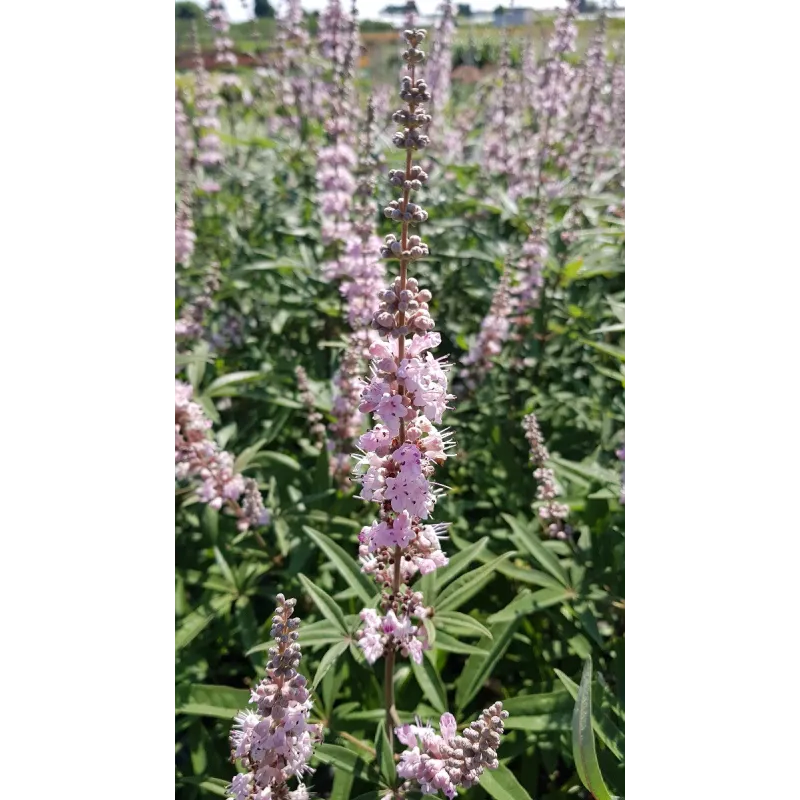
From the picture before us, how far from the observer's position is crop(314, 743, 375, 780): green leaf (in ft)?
5.54

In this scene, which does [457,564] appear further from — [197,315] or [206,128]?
[206,128]

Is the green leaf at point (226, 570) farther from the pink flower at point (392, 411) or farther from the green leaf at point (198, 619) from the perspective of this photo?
the pink flower at point (392, 411)

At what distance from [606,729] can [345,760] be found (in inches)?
28.4

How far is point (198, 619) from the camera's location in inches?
92.1

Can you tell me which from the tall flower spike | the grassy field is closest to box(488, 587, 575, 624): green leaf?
the tall flower spike

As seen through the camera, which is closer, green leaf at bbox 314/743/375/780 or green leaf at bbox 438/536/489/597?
green leaf at bbox 314/743/375/780

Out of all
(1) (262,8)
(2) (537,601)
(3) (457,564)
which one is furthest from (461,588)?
(1) (262,8)

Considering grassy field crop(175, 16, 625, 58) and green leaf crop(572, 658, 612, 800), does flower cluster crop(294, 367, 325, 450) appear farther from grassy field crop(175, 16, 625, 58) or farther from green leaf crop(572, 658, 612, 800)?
grassy field crop(175, 16, 625, 58)

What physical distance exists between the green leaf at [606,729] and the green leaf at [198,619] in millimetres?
1165

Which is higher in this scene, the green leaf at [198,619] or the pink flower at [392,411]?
the pink flower at [392,411]

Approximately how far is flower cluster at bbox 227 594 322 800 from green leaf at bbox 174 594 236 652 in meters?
0.87

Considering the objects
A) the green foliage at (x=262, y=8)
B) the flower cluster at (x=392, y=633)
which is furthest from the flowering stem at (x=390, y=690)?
the green foliage at (x=262, y=8)

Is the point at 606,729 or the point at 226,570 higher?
the point at 226,570

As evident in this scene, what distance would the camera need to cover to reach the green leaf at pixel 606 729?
1.81 meters
